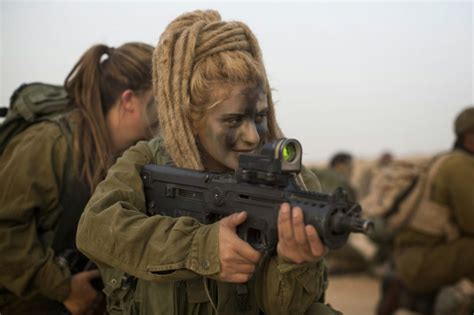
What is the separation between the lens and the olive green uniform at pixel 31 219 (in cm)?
336

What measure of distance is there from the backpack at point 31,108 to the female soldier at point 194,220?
1066 millimetres

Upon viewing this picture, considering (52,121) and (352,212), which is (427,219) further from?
(352,212)

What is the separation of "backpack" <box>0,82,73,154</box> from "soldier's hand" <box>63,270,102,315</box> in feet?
2.68

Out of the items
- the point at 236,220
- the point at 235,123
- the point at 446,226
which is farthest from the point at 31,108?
the point at 446,226

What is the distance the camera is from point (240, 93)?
8.57 feet

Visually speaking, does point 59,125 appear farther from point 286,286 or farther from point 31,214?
point 286,286

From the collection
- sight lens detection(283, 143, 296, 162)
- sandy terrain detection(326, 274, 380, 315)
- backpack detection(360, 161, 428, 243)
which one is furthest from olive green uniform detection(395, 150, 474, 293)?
sight lens detection(283, 143, 296, 162)

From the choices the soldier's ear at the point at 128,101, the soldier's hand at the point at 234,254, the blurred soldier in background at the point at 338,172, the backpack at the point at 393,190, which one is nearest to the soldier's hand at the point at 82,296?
the soldier's ear at the point at 128,101

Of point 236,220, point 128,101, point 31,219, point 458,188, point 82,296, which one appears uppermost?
point 128,101

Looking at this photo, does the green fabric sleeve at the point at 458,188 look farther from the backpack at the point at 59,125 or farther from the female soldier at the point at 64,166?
the backpack at the point at 59,125

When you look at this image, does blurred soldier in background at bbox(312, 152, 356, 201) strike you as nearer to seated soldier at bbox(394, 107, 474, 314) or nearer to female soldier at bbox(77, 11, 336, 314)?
seated soldier at bbox(394, 107, 474, 314)

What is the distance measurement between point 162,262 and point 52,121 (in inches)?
64.3

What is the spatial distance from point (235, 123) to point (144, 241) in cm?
60

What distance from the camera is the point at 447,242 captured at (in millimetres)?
6383
